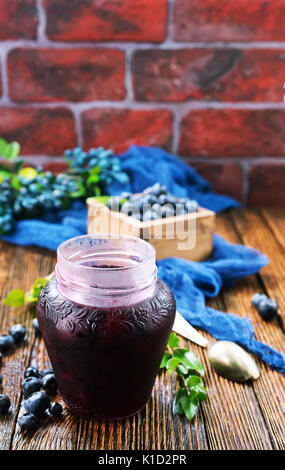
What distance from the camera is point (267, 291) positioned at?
1195 millimetres

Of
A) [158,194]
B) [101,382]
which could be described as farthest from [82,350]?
[158,194]

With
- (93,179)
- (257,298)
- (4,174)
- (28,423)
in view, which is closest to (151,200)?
(93,179)

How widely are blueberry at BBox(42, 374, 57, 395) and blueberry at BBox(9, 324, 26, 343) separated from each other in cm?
16

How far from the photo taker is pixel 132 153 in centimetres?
A: 171

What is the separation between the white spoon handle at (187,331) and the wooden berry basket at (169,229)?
11.6 inches

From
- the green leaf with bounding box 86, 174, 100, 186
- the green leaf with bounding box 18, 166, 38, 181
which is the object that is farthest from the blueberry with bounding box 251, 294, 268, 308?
the green leaf with bounding box 18, 166, 38, 181

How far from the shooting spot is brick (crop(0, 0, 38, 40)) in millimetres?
1674

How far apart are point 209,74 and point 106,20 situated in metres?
0.40

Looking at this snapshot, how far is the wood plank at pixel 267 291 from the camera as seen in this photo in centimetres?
76

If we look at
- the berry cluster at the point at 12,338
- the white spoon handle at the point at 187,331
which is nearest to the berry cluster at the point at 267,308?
the white spoon handle at the point at 187,331

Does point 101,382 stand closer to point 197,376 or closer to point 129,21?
point 197,376

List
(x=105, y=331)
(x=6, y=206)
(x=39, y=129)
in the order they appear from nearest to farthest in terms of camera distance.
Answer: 1. (x=105, y=331)
2. (x=6, y=206)
3. (x=39, y=129)

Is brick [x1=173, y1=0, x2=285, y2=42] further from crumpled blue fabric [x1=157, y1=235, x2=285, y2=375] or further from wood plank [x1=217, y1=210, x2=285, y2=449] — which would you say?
crumpled blue fabric [x1=157, y1=235, x2=285, y2=375]

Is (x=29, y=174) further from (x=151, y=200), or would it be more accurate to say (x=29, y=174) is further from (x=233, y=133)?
(x=233, y=133)
